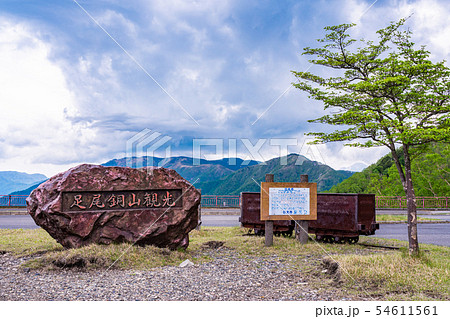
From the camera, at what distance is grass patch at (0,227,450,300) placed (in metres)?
6.07

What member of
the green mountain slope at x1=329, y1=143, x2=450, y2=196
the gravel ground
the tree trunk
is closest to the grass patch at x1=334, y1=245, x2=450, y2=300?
the tree trunk

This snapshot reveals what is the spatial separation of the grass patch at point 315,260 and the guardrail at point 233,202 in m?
15.1

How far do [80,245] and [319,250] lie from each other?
5.93m

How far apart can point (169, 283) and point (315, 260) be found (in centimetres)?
375

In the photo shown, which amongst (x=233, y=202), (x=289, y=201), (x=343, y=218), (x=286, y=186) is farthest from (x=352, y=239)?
(x=233, y=202)

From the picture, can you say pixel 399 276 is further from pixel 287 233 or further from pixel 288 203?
pixel 287 233

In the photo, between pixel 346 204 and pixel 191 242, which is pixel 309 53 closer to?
pixel 346 204

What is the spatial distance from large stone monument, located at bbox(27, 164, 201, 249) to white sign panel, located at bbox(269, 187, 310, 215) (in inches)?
100

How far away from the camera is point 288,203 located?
10.8 metres

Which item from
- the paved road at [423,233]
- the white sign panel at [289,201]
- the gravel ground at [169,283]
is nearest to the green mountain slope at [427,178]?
the paved road at [423,233]

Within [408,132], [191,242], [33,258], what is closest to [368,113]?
[408,132]

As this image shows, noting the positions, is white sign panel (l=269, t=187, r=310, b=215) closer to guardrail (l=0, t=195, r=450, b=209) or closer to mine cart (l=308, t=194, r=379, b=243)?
mine cart (l=308, t=194, r=379, b=243)

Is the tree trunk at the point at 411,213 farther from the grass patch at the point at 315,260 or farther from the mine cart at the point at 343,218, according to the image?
the mine cart at the point at 343,218

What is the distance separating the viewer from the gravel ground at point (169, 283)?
572cm
